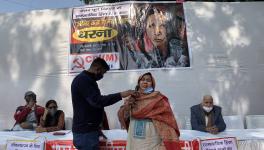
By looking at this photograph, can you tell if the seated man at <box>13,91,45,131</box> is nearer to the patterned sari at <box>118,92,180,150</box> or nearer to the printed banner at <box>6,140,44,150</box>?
the printed banner at <box>6,140,44,150</box>

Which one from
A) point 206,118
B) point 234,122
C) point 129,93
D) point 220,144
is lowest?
point 220,144

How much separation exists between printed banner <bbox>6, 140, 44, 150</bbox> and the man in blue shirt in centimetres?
132

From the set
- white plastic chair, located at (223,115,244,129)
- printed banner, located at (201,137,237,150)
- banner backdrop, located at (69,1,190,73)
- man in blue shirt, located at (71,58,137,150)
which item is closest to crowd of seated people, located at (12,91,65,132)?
banner backdrop, located at (69,1,190,73)

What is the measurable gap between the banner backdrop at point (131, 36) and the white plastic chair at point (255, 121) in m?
1.45

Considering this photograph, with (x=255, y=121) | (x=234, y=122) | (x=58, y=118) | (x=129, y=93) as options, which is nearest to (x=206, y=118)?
(x=234, y=122)

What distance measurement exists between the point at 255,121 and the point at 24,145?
3.98m

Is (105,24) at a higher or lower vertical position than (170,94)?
higher

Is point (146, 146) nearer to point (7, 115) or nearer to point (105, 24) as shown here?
point (105, 24)

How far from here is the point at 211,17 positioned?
7.60 meters

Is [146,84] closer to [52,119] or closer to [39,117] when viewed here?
[52,119]

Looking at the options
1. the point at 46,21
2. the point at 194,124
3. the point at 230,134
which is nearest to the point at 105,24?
the point at 46,21

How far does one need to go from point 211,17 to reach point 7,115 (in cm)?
436

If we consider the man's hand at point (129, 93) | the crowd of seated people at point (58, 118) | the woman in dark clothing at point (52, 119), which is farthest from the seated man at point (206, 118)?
the woman in dark clothing at point (52, 119)

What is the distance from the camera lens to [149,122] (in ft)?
11.6
